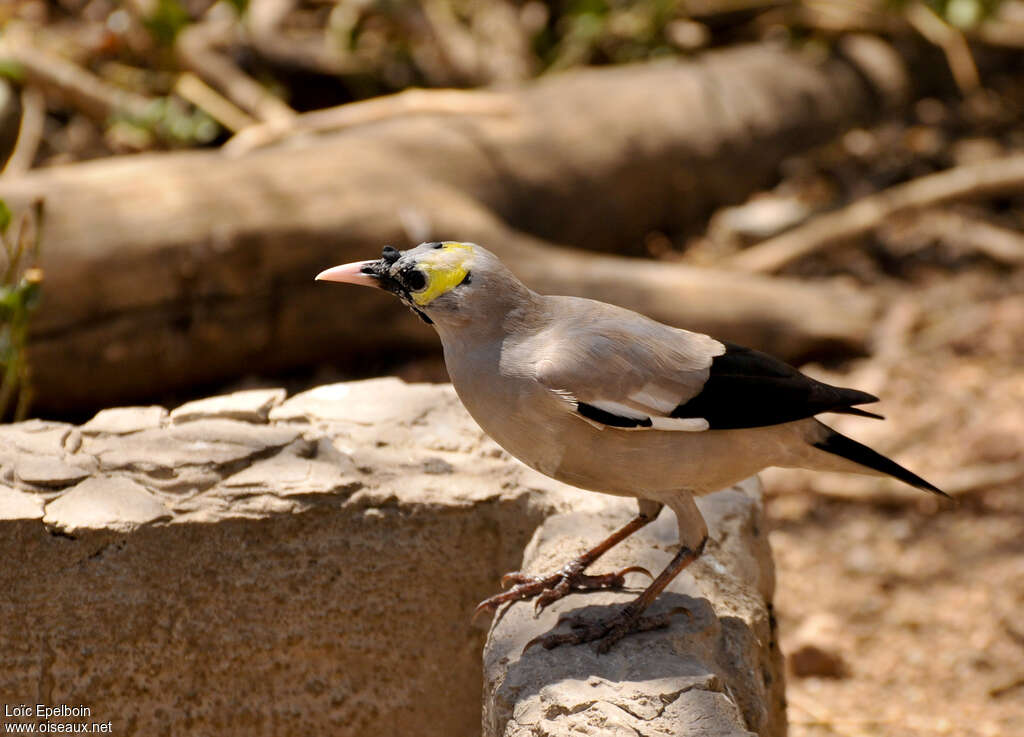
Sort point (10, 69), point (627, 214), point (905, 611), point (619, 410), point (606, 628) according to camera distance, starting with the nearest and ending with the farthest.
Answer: point (619, 410), point (606, 628), point (905, 611), point (10, 69), point (627, 214)

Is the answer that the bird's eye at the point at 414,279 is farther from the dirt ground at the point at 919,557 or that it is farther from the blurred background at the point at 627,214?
the dirt ground at the point at 919,557

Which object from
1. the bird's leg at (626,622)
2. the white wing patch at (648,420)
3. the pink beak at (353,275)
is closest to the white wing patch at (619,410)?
the white wing patch at (648,420)

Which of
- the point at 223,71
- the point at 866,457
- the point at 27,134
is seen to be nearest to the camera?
the point at 866,457

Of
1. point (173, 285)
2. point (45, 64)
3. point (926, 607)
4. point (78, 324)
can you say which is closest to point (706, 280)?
point (926, 607)

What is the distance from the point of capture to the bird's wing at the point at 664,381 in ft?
8.96

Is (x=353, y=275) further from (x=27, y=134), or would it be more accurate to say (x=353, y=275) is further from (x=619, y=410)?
(x=27, y=134)

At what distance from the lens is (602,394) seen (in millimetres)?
2736

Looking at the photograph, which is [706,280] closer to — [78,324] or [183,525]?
[78,324]

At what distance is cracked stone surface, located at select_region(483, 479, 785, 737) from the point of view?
2525 millimetres

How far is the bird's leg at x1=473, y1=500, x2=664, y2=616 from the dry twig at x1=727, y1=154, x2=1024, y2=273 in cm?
414

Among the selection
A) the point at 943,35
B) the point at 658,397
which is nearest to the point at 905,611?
the point at 658,397

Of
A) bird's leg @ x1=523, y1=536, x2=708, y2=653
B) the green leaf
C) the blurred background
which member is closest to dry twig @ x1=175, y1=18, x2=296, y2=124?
the blurred background

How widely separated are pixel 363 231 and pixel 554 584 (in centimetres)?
305

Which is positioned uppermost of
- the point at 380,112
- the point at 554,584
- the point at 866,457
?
the point at 866,457
